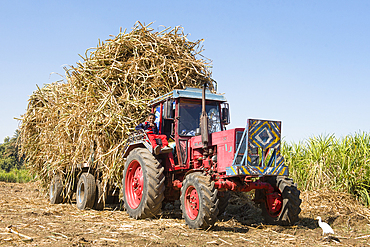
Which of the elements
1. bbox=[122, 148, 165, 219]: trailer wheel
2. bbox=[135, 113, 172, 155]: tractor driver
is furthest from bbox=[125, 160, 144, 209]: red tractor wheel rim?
bbox=[135, 113, 172, 155]: tractor driver

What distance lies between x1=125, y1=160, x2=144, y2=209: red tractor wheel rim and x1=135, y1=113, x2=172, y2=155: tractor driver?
2.64 feet

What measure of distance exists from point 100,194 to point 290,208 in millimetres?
5005

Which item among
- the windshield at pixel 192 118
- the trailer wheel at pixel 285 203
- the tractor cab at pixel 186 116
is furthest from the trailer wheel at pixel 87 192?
the trailer wheel at pixel 285 203

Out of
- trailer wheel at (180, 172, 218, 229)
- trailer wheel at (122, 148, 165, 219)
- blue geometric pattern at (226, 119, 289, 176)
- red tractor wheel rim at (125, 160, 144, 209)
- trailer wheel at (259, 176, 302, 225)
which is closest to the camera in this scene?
trailer wheel at (180, 172, 218, 229)

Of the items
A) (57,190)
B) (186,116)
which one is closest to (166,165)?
(186,116)

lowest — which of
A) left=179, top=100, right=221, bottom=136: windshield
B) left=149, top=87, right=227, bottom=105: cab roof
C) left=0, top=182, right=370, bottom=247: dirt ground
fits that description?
left=0, top=182, right=370, bottom=247: dirt ground

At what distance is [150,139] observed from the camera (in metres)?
8.12

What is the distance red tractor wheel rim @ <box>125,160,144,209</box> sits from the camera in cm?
837

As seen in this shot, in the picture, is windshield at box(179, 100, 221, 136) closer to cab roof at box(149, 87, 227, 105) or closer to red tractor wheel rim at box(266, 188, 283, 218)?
cab roof at box(149, 87, 227, 105)

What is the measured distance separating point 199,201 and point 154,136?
235cm

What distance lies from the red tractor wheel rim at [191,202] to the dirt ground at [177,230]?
11.4 inches

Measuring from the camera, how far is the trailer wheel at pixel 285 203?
278 inches

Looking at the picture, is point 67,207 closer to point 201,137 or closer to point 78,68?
point 78,68

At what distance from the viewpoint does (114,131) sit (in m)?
9.31
